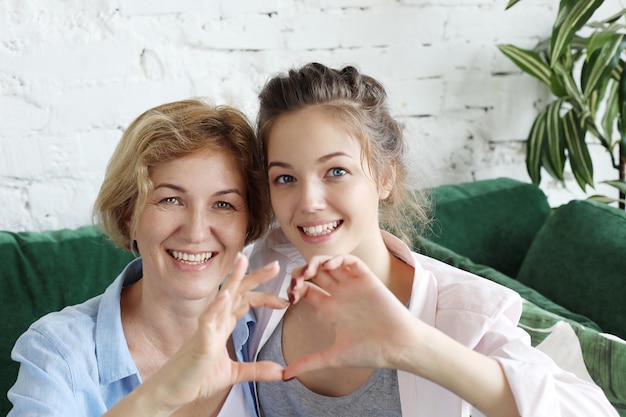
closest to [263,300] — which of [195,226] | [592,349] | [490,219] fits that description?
[195,226]

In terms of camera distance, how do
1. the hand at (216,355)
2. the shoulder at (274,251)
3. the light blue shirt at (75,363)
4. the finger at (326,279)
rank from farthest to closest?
the shoulder at (274,251)
the light blue shirt at (75,363)
the finger at (326,279)
the hand at (216,355)

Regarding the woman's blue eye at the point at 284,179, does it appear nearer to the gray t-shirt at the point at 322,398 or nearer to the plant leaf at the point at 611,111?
the gray t-shirt at the point at 322,398

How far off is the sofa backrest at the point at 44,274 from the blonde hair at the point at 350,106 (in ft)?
2.13

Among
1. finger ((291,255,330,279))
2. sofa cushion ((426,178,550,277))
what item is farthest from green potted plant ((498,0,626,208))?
finger ((291,255,330,279))

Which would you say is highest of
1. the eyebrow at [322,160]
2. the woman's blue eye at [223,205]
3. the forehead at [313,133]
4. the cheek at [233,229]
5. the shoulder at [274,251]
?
the forehead at [313,133]

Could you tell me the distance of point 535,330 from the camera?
1.64 meters

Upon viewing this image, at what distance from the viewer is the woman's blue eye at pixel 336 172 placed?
1.38 meters

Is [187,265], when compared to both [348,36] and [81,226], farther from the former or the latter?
[348,36]

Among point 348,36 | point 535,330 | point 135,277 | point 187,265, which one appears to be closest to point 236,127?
point 187,265

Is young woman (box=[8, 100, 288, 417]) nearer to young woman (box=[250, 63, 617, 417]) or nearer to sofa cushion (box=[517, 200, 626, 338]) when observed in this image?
young woman (box=[250, 63, 617, 417])

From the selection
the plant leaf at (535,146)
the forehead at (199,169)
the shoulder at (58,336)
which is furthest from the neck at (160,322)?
the plant leaf at (535,146)

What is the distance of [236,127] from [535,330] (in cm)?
76

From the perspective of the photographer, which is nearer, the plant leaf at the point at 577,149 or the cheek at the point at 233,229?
the cheek at the point at 233,229

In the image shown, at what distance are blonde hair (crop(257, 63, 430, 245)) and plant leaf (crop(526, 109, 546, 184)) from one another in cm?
106
